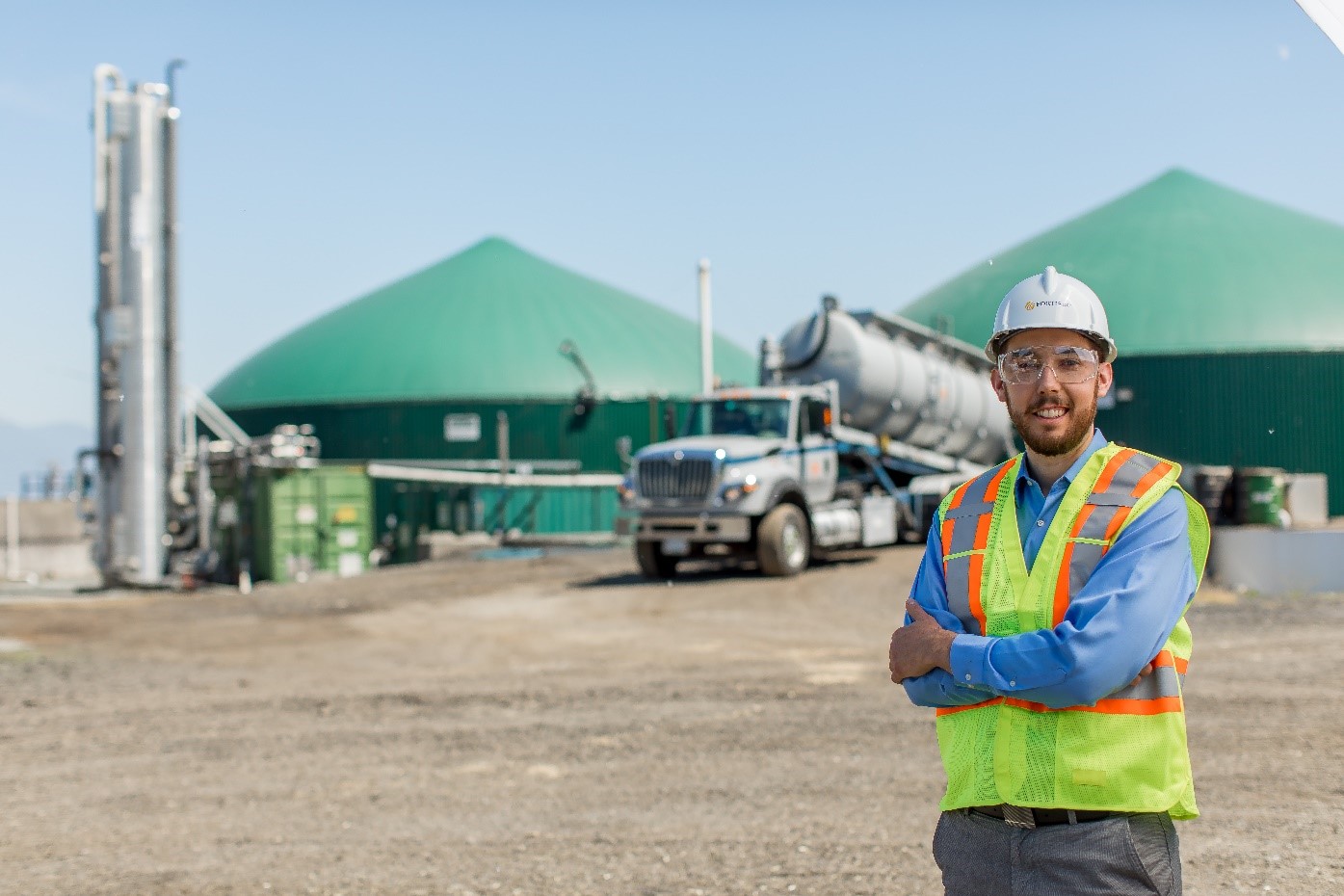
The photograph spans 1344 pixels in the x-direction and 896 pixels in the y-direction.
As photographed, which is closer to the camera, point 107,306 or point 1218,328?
point 107,306

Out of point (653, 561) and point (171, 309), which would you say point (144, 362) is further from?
point (653, 561)

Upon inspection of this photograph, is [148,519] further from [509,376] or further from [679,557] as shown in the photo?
[509,376]

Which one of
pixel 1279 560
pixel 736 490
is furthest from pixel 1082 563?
pixel 1279 560

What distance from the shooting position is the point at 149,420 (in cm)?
2478

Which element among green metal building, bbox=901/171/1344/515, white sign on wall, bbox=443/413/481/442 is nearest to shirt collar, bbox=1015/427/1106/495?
→ green metal building, bbox=901/171/1344/515

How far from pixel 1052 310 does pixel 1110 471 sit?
36 cm

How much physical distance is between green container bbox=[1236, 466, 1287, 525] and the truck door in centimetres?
703

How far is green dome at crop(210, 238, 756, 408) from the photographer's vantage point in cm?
4466

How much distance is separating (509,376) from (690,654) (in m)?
30.8

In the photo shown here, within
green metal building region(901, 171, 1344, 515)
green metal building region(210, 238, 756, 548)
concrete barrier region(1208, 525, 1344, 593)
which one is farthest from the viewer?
green metal building region(210, 238, 756, 548)

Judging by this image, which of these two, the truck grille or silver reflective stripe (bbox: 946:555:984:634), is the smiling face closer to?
silver reflective stripe (bbox: 946:555:984:634)

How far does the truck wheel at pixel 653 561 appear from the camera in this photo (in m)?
22.2

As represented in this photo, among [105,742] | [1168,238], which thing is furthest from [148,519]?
[1168,238]

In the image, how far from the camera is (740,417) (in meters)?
22.3
